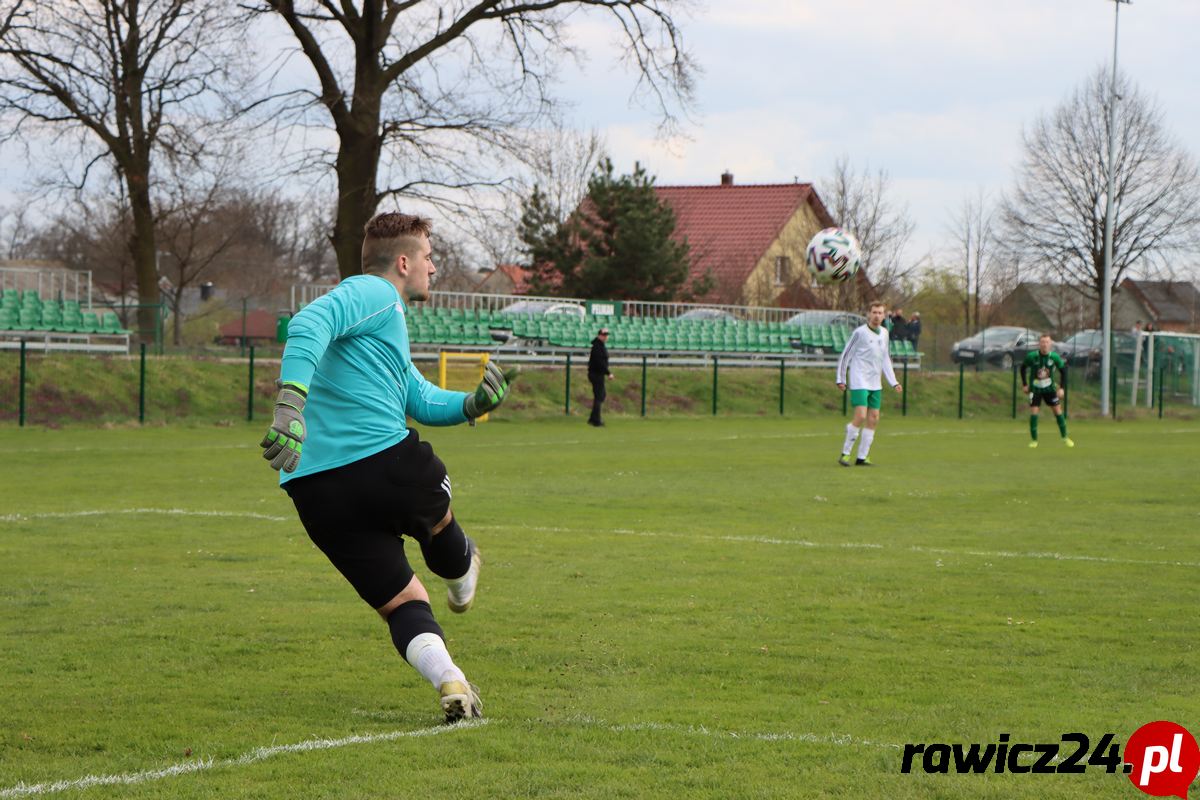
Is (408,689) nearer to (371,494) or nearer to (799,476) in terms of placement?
(371,494)

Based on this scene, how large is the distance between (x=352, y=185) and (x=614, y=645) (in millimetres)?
29947

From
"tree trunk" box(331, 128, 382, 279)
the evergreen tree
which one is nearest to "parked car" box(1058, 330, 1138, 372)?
the evergreen tree

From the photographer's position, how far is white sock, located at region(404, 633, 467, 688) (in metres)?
5.57

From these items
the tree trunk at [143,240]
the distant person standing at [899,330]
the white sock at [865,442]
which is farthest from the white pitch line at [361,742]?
the distant person standing at [899,330]

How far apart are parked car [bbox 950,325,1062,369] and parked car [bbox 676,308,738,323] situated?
Answer: 872cm

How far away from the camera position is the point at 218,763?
512cm

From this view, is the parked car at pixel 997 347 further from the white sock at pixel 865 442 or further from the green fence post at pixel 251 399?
the white sock at pixel 865 442

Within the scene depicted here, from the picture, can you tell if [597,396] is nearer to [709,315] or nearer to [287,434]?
[709,315]

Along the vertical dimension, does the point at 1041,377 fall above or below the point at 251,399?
above

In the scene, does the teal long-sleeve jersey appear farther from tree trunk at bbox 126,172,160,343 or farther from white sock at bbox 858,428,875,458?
tree trunk at bbox 126,172,160,343

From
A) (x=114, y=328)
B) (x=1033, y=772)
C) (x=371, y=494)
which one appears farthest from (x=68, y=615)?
(x=114, y=328)

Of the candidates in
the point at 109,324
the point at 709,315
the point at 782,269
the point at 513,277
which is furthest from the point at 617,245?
the point at 109,324

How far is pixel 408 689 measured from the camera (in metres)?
6.45

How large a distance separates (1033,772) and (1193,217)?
54681mm
